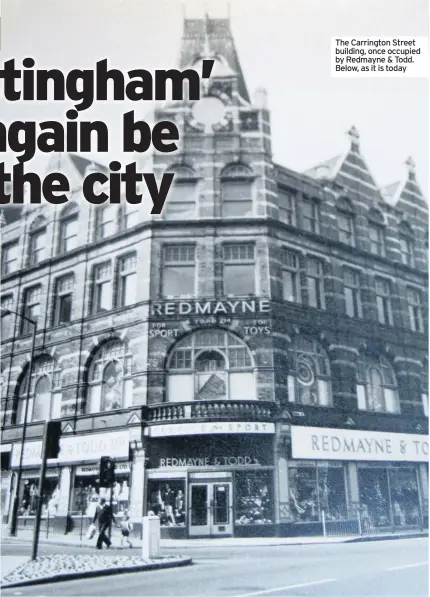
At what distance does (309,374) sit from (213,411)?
14.5 feet

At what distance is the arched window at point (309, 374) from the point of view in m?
20.4

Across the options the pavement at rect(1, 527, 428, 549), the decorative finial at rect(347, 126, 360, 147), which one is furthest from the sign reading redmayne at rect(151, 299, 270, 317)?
the pavement at rect(1, 527, 428, 549)

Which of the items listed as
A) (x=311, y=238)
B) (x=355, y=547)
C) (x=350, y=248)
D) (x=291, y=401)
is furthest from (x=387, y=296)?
(x=355, y=547)

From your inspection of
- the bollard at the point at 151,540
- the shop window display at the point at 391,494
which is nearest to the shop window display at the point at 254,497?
the shop window display at the point at 391,494

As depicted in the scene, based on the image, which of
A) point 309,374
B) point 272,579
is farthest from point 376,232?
point 272,579

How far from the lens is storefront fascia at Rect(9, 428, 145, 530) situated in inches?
735

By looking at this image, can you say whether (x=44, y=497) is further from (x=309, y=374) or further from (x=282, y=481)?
(x=309, y=374)

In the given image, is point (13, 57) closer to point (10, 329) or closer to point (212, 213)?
point (212, 213)

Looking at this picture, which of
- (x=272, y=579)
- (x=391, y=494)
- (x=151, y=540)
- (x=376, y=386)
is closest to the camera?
(x=272, y=579)

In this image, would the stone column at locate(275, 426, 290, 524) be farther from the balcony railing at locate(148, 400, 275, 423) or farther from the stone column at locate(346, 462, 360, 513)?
the stone column at locate(346, 462, 360, 513)

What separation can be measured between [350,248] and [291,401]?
286 inches

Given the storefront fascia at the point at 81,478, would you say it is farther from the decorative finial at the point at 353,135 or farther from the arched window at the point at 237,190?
the decorative finial at the point at 353,135
